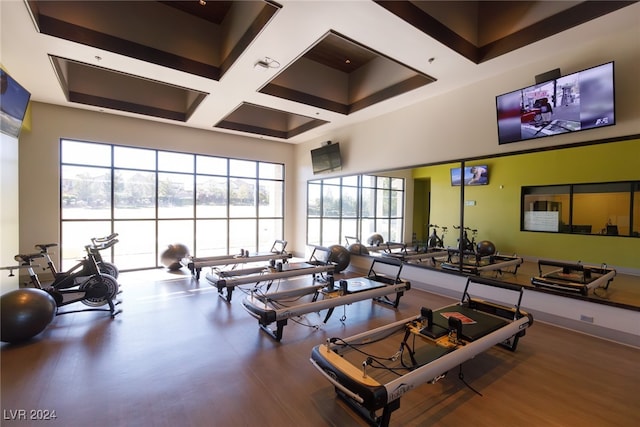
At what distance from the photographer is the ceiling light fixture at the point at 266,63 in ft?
13.1

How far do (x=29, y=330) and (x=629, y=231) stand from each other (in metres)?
9.93

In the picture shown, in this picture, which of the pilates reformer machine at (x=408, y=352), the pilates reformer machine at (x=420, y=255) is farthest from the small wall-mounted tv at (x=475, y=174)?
the pilates reformer machine at (x=408, y=352)

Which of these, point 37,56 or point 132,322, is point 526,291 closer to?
point 132,322

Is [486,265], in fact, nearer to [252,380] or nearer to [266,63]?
[252,380]

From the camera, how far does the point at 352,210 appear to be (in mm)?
8516

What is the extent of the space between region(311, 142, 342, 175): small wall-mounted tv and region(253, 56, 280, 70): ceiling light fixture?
3231 mm

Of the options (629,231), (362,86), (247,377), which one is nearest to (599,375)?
(247,377)

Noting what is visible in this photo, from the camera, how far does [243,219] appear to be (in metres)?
8.24

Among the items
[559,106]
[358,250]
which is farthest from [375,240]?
[559,106]

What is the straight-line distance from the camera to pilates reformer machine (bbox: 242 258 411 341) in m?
3.21

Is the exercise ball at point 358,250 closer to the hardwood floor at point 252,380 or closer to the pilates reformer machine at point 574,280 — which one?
the hardwood floor at point 252,380

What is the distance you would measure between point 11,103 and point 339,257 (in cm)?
571

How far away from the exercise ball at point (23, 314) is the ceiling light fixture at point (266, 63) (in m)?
3.98

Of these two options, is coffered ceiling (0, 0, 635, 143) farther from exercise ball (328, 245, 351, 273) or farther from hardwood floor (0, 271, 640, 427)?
hardwood floor (0, 271, 640, 427)
